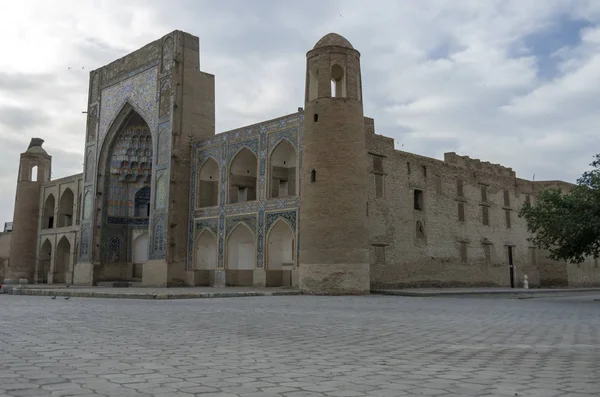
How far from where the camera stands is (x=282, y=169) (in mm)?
24375

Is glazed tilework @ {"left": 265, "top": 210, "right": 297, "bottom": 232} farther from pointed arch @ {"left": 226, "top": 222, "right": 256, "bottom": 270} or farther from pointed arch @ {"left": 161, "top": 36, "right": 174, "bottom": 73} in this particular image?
pointed arch @ {"left": 161, "top": 36, "right": 174, "bottom": 73}

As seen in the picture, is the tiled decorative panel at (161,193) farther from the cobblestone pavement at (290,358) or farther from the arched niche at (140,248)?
the cobblestone pavement at (290,358)

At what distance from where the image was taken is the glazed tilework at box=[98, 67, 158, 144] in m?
28.2

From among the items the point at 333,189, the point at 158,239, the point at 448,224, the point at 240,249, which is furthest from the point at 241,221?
the point at 448,224

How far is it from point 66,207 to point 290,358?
33.9 metres

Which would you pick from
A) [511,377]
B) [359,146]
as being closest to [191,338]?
[511,377]

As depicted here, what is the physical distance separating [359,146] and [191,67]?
1150cm

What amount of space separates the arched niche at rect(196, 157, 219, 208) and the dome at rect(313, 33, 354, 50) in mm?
8154

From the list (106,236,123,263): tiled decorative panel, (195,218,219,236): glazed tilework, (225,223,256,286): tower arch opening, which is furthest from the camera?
A: (106,236,123,263): tiled decorative panel

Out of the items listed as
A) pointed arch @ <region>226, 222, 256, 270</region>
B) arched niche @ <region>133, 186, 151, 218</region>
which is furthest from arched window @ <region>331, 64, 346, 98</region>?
arched niche @ <region>133, 186, 151, 218</region>

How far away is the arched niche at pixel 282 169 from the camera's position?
23703 mm

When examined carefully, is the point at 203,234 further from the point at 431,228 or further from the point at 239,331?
the point at 239,331

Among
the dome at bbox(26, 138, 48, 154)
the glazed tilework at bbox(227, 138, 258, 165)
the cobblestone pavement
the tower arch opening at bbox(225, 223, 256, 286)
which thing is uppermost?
the dome at bbox(26, 138, 48, 154)

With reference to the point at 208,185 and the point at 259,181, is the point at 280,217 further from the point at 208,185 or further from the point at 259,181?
the point at 208,185
